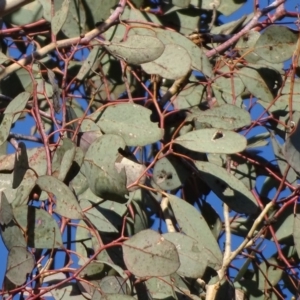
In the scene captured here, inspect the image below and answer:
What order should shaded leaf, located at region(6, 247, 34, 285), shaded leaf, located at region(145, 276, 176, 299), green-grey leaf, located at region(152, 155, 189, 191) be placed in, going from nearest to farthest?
shaded leaf, located at region(6, 247, 34, 285) → shaded leaf, located at region(145, 276, 176, 299) → green-grey leaf, located at region(152, 155, 189, 191)

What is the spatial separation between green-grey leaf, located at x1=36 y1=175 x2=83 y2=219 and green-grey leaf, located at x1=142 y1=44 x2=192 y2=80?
0.89 feet

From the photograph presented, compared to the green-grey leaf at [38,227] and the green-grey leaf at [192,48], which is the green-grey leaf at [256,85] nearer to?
the green-grey leaf at [192,48]

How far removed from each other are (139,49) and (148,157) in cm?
29

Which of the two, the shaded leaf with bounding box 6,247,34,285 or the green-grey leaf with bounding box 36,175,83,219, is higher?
the green-grey leaf with bounding box 36,175,83,219

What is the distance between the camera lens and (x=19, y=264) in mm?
949

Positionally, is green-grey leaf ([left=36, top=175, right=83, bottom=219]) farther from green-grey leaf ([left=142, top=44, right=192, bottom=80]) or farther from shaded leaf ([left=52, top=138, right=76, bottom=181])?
green-grey leaf ([left=142, top=44, right=192, bottom=80])

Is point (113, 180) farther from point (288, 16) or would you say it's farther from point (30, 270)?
point (288, 16)

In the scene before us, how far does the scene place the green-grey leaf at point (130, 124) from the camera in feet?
3.79

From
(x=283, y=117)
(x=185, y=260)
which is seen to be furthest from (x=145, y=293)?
(x=283, y=117)

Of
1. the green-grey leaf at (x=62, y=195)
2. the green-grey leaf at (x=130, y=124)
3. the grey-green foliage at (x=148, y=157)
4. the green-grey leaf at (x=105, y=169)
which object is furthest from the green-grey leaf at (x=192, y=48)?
the green-grey leaf at (x=62, y=195)

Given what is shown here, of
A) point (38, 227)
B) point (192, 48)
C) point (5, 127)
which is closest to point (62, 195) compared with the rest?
point (38, 227)

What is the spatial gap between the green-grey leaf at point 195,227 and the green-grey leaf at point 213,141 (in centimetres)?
7

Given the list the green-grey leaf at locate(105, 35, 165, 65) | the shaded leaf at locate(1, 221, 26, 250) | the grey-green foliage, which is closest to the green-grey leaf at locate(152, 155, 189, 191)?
the grey-green foliage

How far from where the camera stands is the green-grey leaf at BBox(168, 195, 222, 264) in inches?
43.0
